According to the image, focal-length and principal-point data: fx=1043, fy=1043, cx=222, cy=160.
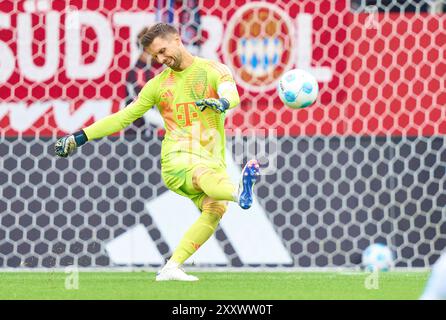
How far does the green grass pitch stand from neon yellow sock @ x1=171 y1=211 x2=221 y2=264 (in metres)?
0.19

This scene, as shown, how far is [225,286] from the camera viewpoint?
5164 millimetres

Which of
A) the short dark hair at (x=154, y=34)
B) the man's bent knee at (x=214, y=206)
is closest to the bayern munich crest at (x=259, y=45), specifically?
the short dark hair at (x=154, y=34)

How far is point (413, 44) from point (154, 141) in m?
1.73

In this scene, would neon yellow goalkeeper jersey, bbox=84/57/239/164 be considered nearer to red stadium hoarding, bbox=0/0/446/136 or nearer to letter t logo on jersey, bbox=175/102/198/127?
letter t logo on jersey, bbox=175/102/198/127

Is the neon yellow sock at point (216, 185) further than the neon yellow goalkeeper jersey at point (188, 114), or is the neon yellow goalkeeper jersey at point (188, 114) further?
the neon yellow goalkeeper jersey at point (188, 114)

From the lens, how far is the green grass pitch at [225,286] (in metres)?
4.64

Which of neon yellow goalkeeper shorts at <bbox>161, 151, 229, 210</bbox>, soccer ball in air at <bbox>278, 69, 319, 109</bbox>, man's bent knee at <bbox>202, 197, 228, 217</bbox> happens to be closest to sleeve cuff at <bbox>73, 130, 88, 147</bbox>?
neon yellow goalkeeper shorts at <bbox>161, 151, 229, 210</bbox>

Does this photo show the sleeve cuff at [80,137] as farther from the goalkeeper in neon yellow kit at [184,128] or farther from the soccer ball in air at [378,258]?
the soccer ball in air at [378,258]

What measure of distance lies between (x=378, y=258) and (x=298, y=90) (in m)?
1.37

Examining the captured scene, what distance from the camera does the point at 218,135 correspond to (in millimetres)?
5672

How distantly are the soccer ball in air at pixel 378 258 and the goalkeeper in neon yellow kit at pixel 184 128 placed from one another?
1197 millimetres

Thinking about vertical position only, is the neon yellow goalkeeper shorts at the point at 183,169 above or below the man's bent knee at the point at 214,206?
above

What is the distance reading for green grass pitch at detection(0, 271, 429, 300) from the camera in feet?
15.2
